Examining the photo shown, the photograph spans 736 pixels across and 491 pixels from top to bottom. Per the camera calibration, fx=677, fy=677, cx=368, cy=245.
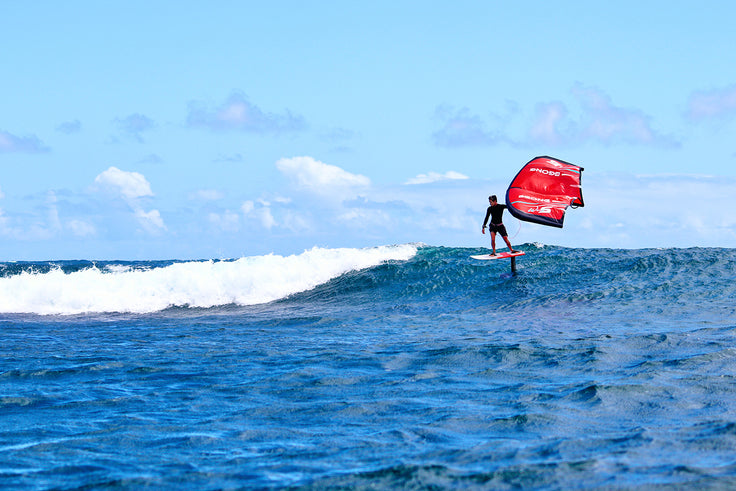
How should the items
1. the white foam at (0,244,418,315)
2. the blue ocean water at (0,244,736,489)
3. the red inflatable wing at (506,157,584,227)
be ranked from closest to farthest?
the blue ocean water at (0,244,736,489) → the red inflatable wing at (506,157,584,227) → the white foam at (0,244,418,315)

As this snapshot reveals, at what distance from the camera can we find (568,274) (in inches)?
773

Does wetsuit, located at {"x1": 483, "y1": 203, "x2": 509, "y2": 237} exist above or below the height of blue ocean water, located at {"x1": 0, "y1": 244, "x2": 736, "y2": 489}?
above

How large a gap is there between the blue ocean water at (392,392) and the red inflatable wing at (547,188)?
210 centimetres

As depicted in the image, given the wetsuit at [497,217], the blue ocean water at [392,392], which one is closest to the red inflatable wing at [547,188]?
the wetsuit at [497,217]

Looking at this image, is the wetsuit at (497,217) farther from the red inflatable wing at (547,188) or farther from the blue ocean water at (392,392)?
the blue ocean water at (392,392)

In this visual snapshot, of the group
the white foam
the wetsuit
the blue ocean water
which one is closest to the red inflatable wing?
the wetsuit

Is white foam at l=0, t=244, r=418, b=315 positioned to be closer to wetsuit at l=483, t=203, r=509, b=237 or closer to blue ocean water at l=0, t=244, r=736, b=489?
blue ocean water at l=0, t=244, r=736, b=489

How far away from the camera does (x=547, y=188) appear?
1706 cm

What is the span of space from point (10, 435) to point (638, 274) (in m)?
16.6

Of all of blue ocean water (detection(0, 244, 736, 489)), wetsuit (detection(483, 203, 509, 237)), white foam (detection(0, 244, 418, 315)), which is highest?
wetsuit (detection(483, 203, 509, 237))

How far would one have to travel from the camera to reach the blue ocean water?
17.6ft

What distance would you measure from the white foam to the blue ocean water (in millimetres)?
1389

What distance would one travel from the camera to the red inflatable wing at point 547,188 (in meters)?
17.0

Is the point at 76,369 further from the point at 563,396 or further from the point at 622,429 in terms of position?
the point at 622,429
